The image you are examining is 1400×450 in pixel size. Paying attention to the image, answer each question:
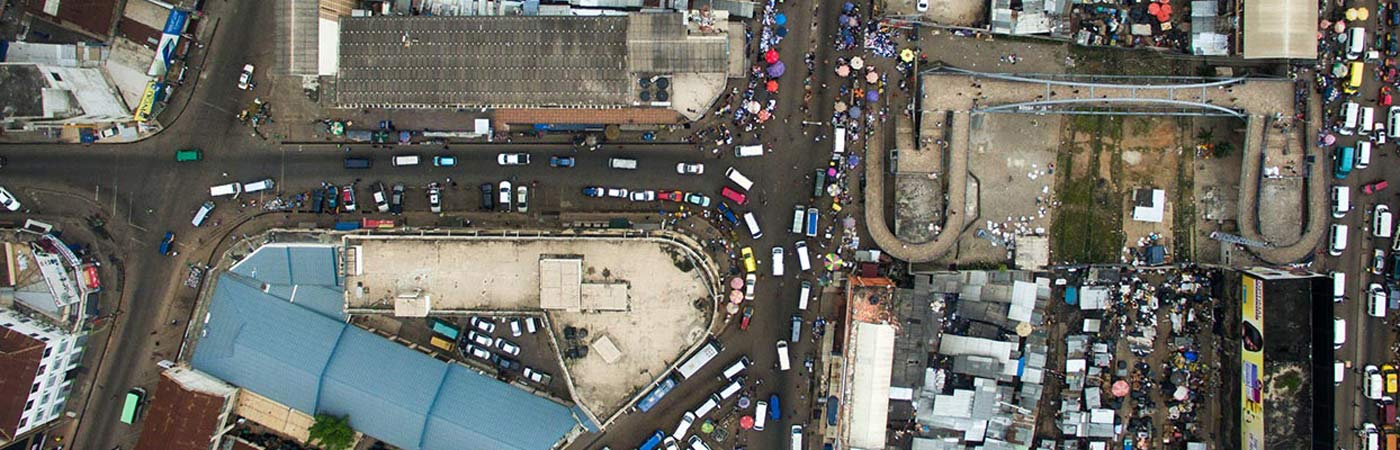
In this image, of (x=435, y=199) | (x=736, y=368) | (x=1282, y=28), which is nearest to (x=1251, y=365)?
(x=1282, y=28)

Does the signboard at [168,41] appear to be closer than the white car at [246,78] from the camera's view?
Yes

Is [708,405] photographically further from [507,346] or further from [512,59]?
[512,59]

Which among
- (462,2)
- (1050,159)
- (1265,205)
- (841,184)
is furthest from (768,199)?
(1265,205)

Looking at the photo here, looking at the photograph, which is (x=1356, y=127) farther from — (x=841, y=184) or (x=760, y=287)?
(x=760, y=287)

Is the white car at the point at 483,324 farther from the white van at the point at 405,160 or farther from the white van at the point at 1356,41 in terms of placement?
the white van at the point at 1356,41

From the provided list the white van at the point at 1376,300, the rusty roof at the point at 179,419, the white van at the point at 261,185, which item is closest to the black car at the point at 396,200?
the white van at the point at 261,185
